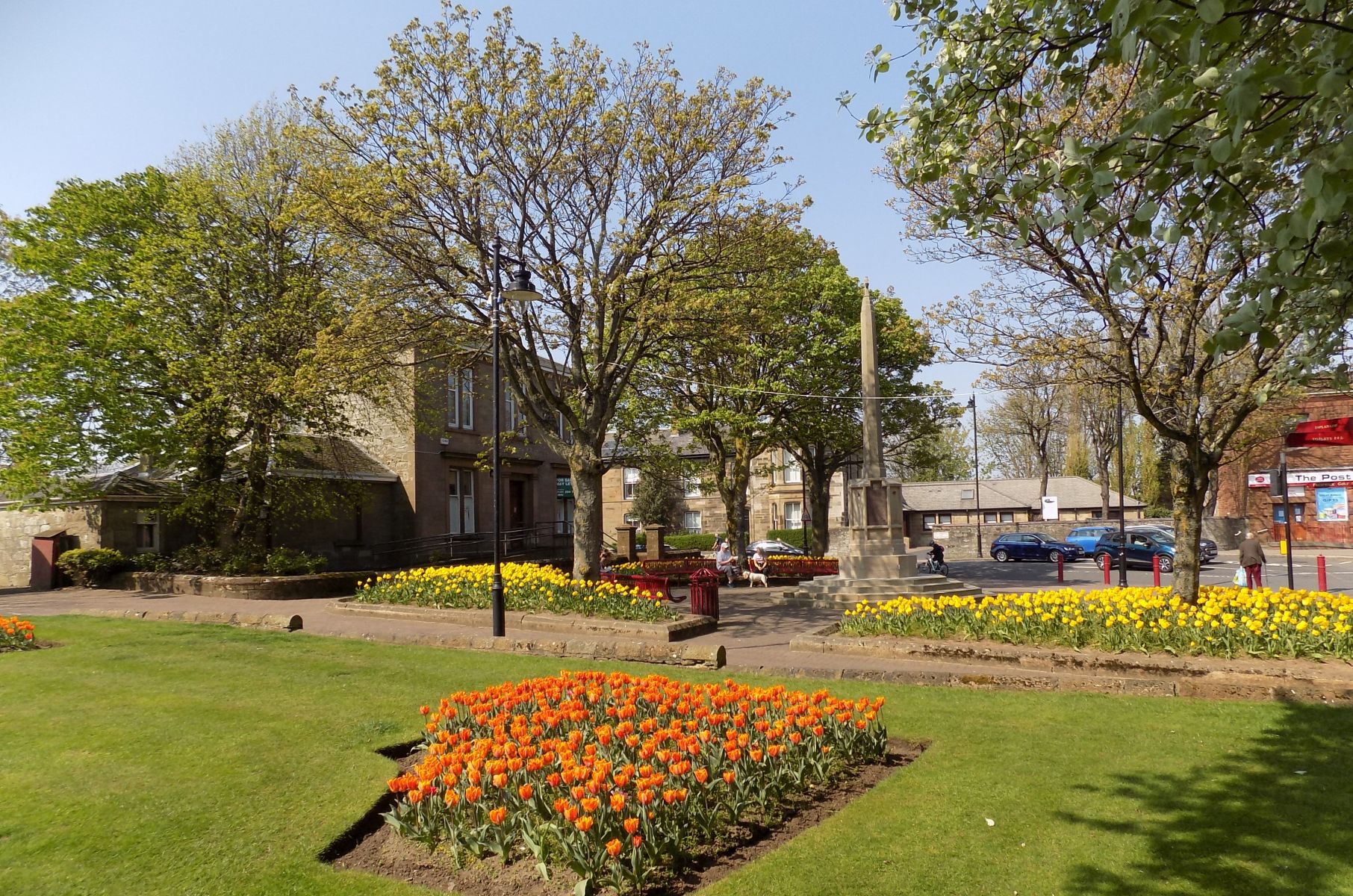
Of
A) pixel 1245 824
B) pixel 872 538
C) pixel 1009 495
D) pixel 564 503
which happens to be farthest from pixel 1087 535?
pixel 1245 824

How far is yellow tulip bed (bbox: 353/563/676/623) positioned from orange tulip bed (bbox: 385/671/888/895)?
7.79 m

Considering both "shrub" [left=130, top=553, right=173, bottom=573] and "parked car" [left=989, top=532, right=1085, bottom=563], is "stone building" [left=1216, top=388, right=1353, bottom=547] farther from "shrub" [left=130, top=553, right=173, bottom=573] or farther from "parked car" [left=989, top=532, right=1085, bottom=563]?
"shrub" [left=130, top=553, right=173, bottom=573]

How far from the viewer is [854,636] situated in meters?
12.4

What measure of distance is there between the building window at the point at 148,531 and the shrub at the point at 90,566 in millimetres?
1629

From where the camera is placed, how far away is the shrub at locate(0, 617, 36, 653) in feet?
38.5

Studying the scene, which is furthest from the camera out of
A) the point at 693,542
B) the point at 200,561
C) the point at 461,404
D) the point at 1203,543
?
the point at 693,542

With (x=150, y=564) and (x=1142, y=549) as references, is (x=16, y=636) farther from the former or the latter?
(x=1142, y=549)

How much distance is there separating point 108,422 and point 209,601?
19.4ft

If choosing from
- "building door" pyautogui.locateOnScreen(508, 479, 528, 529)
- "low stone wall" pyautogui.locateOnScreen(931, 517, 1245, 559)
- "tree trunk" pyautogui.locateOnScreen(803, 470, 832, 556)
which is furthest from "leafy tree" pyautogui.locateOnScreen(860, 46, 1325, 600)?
"low stone wall" pyautogui.locateOnScreen(931, 517, 1245, 559)

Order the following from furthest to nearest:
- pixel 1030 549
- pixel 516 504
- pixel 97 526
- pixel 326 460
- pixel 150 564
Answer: pixel 1030 549, pixel 516 504, pixel 326 460, pixel 97 526, pixel 150 564

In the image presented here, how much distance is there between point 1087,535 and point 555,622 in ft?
112

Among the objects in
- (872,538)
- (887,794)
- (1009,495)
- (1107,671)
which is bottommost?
(887,794)

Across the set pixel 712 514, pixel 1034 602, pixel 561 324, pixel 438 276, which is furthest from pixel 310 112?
pixel 712 514

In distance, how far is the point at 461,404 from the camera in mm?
34219
